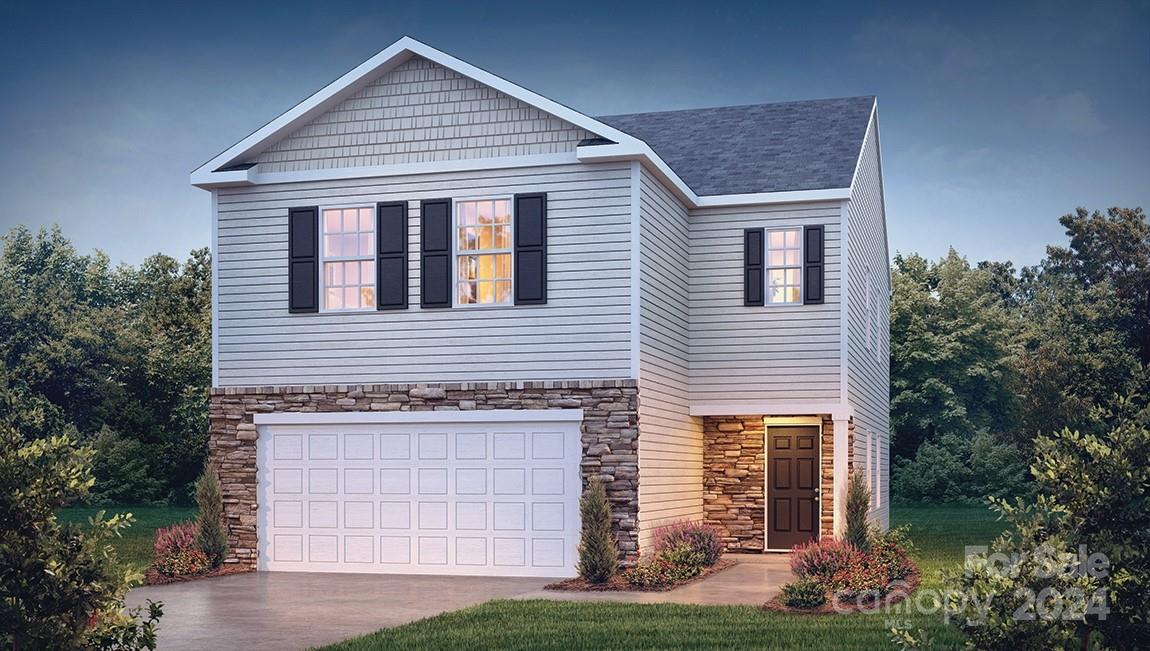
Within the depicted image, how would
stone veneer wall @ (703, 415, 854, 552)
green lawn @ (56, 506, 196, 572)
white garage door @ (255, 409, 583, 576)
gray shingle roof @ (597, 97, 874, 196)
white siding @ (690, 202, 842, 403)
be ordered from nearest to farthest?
white garage door @ (255, 409, 583, 576)
white siding @ (690, 202, 842, 403)
gray shingle roof @ (597, 97, 874, 196)
green lawn @ (56, 506, 196, 572)
stone veneer wall @ (703, 415, 854, 552)

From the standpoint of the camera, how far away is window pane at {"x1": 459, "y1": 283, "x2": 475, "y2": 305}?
17969mm

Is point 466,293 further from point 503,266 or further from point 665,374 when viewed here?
point 665,374

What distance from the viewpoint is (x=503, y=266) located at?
58.6ft

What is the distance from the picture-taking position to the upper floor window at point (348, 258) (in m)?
18.5

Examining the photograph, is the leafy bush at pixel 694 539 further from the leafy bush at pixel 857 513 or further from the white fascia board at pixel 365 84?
the white fascia board at pixel 365 84

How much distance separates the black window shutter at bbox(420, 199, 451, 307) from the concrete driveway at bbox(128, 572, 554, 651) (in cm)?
383

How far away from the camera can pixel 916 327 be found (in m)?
45.4

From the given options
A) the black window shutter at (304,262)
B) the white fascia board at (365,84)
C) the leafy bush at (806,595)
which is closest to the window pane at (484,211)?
the white fascia board at (365,84)

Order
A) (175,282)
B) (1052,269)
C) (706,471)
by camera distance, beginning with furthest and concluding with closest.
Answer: (1052,269)
(175,282)
(706,471)

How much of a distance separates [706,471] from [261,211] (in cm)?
830

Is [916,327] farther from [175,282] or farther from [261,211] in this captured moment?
[261,211]

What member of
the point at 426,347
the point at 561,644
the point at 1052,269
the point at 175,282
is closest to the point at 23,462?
the point at 561,644

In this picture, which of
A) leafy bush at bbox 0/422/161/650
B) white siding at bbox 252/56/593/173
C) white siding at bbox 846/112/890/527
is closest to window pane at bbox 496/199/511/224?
white siding at bbox 252/56/593/173

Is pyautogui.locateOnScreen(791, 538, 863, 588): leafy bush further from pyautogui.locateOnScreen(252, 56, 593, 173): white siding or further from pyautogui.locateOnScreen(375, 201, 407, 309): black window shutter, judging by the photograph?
pyautogui.locateOnScreen(375, 201, 407, 309): black window shutter
